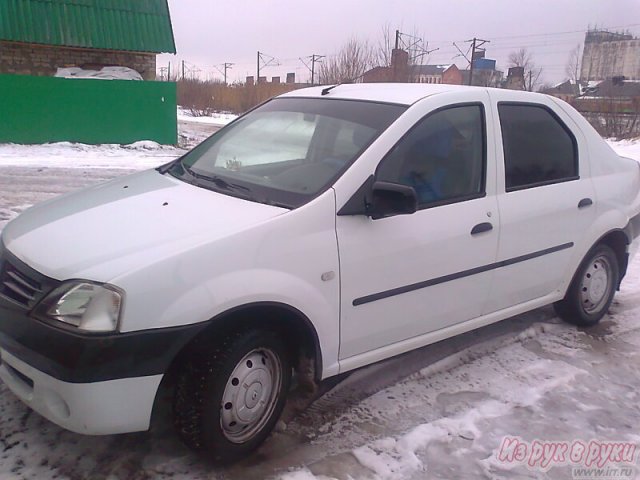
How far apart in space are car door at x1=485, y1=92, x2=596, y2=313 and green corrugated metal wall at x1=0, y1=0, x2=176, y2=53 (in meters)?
14.8

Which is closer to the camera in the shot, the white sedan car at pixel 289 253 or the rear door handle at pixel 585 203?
the white sedan car at pixel 289 253

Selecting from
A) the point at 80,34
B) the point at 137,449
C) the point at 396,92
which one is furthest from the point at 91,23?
the point at 137,449

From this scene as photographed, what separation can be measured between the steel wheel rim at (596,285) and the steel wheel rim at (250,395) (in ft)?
9.15

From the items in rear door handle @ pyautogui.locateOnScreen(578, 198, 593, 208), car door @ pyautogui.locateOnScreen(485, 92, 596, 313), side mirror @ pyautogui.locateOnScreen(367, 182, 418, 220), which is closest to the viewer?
side mirror @ pyautogui.locateOnScreen(367, 182, 418, 220)

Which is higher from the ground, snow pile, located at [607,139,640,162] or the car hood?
the car hood

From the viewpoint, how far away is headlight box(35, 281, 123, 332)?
2426mm

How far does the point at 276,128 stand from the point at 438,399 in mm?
1953

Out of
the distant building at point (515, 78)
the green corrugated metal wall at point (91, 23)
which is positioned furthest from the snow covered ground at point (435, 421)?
the distant building at point (515, 78)

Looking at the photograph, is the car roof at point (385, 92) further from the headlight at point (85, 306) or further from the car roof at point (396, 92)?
the headlight at point (85, 306)

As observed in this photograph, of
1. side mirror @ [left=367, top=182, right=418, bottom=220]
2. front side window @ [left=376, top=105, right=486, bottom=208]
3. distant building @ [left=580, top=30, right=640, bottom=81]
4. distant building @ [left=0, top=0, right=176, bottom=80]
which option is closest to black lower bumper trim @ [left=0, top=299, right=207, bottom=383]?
side mirror @ [left=367, top=182, right=418, bottom=220]

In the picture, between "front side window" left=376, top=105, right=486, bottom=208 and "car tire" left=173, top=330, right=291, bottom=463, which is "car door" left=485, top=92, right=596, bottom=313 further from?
"car tire" left=173, top=330, right=291, bottom=463

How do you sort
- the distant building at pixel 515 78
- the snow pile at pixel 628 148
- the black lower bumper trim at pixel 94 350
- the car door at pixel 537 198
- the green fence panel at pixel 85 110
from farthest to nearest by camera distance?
the distant building at pixel 515 78 < the snow pile at pixel 628 148 < the green fence panel at pixel 85 110 < the car door at pixel 537 198 < the black lower bumper trim at pixel 94 350

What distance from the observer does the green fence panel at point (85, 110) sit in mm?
15445

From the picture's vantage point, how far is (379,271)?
3.19m
